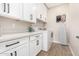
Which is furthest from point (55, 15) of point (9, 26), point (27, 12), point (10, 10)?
point (10, 10)

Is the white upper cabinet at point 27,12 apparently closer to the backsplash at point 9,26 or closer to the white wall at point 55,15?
the backsplash at point 9,26

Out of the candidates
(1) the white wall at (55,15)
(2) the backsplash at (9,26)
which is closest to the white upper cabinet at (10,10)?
(2) the backsplash at (9,26)

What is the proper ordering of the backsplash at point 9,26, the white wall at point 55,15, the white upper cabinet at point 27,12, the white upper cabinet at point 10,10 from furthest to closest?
the white wall at point 55,15 < the white upper cabinet at point 27,12 < the backsplash at point 9,26 < the white upper cabinet at point 10,10

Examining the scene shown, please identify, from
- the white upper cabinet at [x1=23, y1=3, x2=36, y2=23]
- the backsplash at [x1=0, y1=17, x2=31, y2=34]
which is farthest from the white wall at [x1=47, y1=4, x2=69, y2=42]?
the backsplash at [x1=0, y1=17, x2=31, y2=34]

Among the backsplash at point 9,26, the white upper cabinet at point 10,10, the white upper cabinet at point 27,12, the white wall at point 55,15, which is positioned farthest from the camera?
the white wall at point 55,15

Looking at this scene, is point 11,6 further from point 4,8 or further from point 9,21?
point 9,21

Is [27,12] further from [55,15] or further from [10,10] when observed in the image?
[55,15]

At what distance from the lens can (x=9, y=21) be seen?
1726 mm

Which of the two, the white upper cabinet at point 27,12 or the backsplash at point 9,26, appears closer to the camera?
the backsplash at point 9,26

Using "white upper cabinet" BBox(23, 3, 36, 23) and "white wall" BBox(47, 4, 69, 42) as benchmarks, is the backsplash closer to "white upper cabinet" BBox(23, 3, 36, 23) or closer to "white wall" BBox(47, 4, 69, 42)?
"white upper cabinet" BBox(23, 3, 36, 23)

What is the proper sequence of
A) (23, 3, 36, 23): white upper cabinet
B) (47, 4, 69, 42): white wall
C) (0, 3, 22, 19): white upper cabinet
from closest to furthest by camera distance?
(0, 3, 22, 19): white upper cabinet
(23, 3, 36, 23): white upper cabinet
(47, 4, 69, 42): white wall

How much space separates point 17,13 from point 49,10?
3.55 metres

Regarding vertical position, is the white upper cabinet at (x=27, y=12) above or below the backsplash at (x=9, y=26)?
above

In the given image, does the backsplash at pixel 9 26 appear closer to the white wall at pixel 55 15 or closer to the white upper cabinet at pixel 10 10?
the white upper cabinet at pixel 10 10
